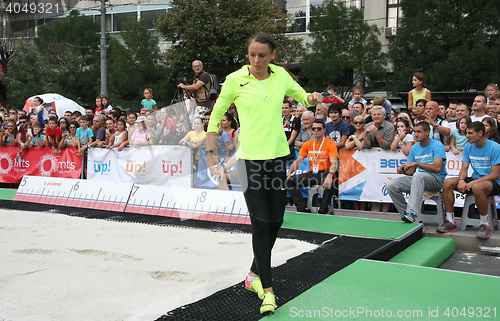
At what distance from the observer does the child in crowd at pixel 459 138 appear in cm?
770

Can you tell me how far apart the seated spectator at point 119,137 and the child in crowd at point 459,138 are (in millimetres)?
6577

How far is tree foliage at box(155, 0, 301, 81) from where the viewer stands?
79.3 ft

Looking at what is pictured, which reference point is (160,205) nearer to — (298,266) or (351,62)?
(298,266)

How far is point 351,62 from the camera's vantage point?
22.0 m

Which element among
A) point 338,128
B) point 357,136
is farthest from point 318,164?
point 338,128

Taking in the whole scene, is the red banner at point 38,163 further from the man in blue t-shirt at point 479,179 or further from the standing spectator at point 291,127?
the man in blue t-shirt at point 479,179

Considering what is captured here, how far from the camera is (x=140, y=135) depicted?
10.6 meters

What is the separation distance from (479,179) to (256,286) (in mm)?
4012

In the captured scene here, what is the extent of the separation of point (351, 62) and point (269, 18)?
5711mm

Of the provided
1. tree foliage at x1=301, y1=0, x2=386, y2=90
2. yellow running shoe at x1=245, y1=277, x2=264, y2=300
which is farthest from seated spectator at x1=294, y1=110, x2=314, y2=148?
tree foliage at x1=301, y1=0, x2=386, y2=90

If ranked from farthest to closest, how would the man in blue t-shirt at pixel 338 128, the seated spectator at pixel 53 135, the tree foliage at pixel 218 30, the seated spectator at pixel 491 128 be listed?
the tree foliage at pixel 218 30 → the seated spectator at pixel 53 135 → the man in blue t-shirt at pixel 338 128 → the seated spectator at pixel 491 128

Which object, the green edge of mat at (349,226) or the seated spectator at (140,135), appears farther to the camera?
the seated spectator at (140,135)

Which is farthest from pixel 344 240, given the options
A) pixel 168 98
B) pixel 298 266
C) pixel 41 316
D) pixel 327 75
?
pixel 168 98

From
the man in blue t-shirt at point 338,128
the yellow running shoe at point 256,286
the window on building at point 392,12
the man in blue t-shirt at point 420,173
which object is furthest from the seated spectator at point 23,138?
the window on building at point 392,12
